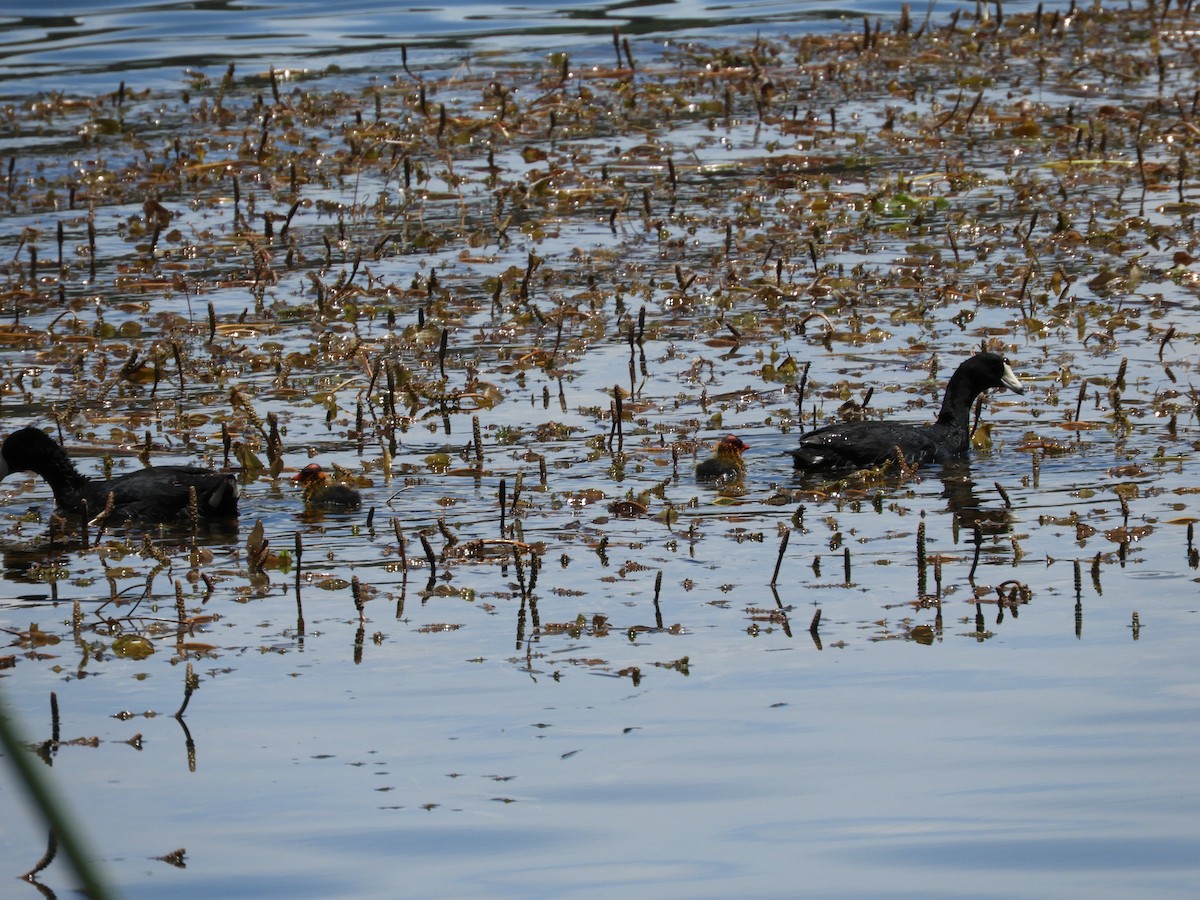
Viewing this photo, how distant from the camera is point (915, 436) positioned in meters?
9.56

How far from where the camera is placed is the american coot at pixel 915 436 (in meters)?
9.30

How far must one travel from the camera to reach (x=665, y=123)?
18906mm

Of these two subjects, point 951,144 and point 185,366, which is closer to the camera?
point 185,366

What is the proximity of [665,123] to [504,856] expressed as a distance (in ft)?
47.2

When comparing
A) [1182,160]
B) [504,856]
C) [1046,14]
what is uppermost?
[1046,14]

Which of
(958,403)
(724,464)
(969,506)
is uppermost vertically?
(958,403)

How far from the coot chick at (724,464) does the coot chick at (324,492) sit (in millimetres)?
1600

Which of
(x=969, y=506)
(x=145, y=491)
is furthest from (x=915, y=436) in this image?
(x=145, y=491)

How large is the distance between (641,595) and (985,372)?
339cm

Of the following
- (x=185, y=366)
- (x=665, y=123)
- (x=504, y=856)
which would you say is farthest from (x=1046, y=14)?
(x=504, y=856)

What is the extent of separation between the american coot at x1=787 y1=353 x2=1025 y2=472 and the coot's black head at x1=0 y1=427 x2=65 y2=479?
138 inches

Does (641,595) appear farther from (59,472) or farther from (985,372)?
(985,372)

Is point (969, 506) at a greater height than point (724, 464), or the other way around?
point (724, 464)

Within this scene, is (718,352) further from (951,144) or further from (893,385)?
(951,144)
